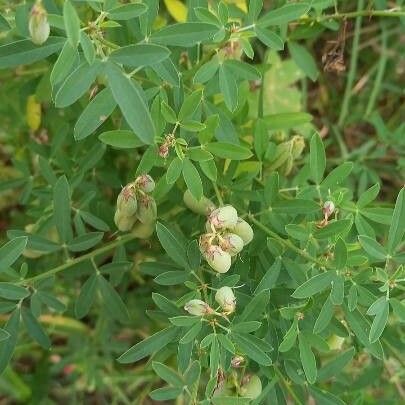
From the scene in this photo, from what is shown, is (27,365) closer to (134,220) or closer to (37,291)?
(37,291)

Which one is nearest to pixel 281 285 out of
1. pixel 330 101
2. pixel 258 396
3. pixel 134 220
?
pixel 258 396

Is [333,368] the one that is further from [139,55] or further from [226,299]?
[139,55]

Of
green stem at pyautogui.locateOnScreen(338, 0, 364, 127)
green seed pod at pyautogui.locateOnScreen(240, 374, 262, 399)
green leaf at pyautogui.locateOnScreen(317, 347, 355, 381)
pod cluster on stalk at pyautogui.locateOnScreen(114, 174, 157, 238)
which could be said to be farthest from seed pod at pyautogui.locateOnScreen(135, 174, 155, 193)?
green stem at pyautogui.locateOnScreen(338, 0, 364, 127)

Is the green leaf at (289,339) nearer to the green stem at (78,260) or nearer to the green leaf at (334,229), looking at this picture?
the green leaf at (334,229)

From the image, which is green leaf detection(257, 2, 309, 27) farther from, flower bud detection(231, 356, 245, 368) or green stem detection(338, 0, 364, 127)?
green stem detection(338, 0, 364, 127)

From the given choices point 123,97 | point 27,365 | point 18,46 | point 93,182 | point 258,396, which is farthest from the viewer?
point 27,365

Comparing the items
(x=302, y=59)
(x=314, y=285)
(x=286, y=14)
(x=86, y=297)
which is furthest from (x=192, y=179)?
(x=302, y=59)
